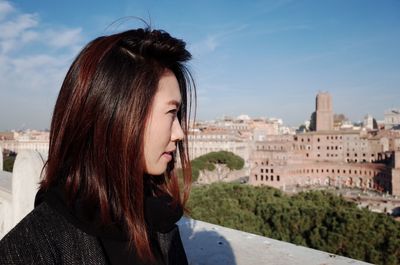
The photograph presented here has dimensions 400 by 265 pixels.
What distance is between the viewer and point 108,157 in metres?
0.92

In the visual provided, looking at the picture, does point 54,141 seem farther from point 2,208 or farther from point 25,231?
point 2,208

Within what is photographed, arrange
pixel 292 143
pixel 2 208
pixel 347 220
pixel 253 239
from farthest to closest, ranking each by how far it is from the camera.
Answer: pixel 292 143 → pixel 347 220 → pixel 2 208 → pixel 253 239

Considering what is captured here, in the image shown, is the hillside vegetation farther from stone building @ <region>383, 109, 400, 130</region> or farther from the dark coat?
stone building @ <region>383, 109, 400, 130</region>

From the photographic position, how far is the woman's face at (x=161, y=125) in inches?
39.0

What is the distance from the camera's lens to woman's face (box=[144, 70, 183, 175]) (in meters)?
0.99

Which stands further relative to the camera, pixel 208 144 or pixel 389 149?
pixel 208 144

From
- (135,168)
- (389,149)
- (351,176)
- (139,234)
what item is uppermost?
(135,168)

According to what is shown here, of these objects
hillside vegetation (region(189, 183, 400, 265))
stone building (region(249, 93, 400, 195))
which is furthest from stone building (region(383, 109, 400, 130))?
hillside vegetation (region(189, 183, 400, 265))

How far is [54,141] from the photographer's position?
96 cm

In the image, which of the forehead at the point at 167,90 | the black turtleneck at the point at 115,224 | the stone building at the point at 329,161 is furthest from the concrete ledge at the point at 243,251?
the stone building at the point at 329,161

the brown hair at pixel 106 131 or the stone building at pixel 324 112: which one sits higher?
the stone building at pixel 324 112

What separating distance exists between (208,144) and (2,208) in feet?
151

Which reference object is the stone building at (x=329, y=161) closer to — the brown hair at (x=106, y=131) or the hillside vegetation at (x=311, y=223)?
the hillside vegetation at (x=311, y=223)

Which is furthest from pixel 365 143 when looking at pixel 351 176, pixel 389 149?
pixel 351 176
